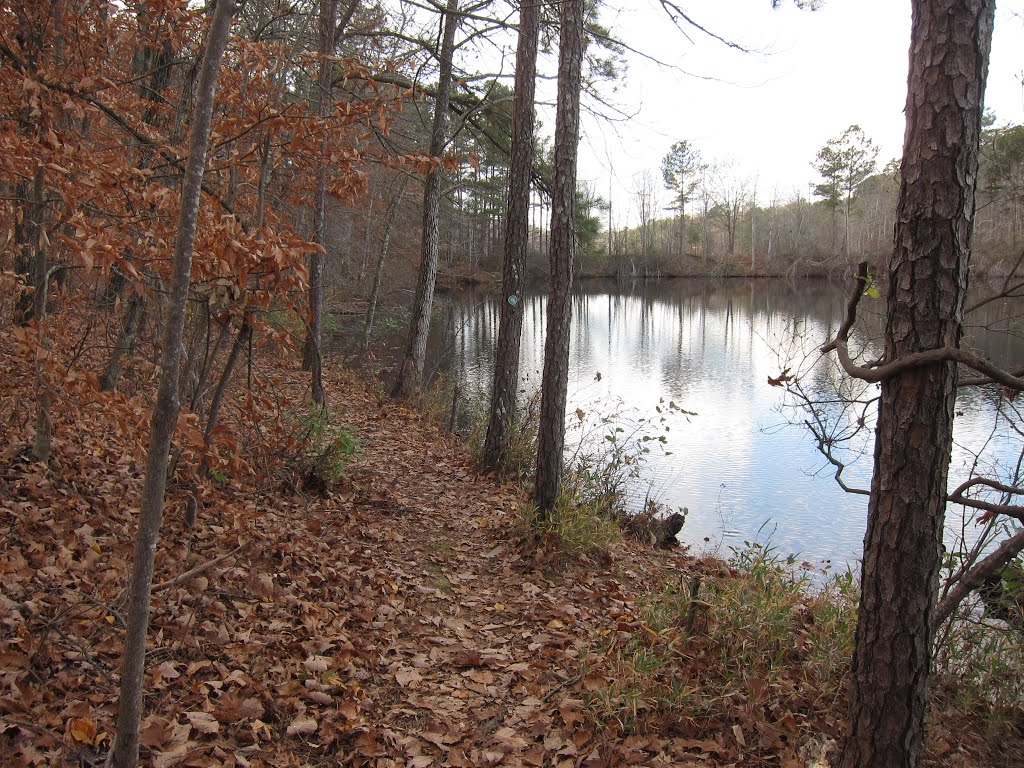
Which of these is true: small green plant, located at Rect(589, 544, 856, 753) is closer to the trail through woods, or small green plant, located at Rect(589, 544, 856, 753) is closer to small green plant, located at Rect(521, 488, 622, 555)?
the trail through woods

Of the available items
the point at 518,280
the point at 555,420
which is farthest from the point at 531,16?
the point at 555,420

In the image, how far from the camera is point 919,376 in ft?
7.83

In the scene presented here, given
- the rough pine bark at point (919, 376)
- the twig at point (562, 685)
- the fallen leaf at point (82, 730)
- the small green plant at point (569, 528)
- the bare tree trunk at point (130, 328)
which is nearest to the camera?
the rough pine bark at point (919, 376)

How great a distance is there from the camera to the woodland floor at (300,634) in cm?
281

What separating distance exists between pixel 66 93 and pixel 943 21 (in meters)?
4.09

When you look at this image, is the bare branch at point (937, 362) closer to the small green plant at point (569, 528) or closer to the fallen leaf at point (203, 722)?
the fallen leaf at point (203, 722)

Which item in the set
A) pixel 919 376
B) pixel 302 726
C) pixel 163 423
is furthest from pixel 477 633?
pixel 919 376

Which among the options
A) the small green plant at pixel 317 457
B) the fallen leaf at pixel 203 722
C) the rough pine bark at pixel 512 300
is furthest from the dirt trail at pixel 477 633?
the rough pine bark at pixel 512 300

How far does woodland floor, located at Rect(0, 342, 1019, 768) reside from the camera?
2.81 m

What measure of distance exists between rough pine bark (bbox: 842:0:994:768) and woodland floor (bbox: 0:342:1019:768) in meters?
0.75

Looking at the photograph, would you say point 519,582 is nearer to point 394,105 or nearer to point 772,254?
point 394,105

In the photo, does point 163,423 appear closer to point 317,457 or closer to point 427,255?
point 317,457

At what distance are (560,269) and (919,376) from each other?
3866 mm

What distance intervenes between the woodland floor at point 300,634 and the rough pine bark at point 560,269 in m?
0.73
